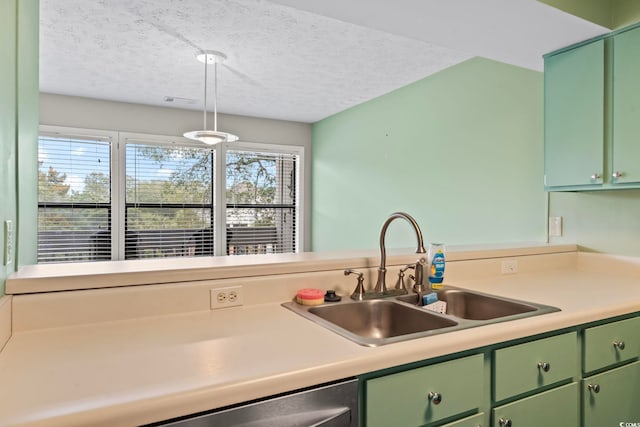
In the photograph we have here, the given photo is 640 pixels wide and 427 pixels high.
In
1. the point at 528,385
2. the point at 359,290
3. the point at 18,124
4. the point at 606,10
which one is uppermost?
the point at 606,10

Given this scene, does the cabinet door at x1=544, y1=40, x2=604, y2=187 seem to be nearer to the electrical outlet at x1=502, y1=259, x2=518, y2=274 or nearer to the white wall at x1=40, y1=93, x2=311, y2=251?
the electrical outlet at x1=502, y1=259, x2=518, y2=274

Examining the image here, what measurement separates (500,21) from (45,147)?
4432 mm

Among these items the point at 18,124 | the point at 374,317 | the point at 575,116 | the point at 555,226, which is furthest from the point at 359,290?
the point at 555,226

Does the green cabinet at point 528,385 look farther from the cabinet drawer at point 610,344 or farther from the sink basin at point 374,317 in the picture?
the sink basin at point 374,317

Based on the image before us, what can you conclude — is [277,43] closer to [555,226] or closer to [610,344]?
[555,226]

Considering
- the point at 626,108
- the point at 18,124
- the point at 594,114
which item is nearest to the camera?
the point at 18,124

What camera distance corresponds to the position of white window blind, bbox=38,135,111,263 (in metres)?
4.23

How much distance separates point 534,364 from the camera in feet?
4.08

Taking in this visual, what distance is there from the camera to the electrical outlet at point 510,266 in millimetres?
2107

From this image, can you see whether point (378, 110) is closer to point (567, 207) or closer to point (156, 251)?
point (567, 207)

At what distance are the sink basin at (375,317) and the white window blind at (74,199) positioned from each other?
385 cm

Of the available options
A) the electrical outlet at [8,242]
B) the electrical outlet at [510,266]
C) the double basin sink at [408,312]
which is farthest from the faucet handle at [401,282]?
the electrical outlet at [8,242]

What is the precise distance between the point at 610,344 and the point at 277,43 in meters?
2.66

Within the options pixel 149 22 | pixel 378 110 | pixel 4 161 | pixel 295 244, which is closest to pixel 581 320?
pixel 4 161
